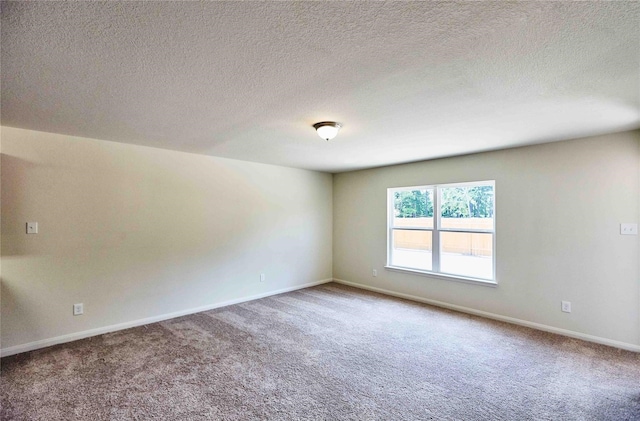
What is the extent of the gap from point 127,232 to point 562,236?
17.1 feet

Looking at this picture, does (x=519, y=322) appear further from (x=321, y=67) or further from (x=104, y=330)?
(x=104, y=330)

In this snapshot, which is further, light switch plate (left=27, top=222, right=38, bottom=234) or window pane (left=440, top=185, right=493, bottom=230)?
window pane (left=440, top=185, right=493, bottom=230)

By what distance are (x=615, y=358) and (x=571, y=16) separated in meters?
3.26

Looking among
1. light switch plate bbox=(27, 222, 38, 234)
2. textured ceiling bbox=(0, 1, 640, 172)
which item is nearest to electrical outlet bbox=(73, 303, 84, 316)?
light switch plate bbox=(27, 222, 38, 234)

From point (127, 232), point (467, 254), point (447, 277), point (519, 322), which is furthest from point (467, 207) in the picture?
point (127, 232)

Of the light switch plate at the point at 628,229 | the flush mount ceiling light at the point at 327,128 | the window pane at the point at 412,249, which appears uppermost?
the flush mount ceiling light at the point at 327,128

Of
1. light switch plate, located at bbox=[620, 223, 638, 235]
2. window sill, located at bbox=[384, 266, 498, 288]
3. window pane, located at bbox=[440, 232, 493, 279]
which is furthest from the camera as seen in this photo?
window pane, located at bbox=[440, 232, 493, 279]

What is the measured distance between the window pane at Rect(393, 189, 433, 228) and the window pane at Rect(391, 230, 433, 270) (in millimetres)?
154

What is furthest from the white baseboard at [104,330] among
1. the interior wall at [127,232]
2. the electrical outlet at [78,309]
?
the electrical outlet at [78,309]

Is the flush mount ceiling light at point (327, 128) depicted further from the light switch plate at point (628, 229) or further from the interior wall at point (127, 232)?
the light switch plate at point (628, 229)

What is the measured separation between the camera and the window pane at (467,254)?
4.29 meters

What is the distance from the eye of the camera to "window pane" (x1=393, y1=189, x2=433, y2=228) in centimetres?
500

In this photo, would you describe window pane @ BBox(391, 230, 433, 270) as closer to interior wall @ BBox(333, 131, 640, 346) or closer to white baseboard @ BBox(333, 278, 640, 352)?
interior wall @ BBox(333, 131, 640, 346)

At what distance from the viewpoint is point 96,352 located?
3039 millimetres
